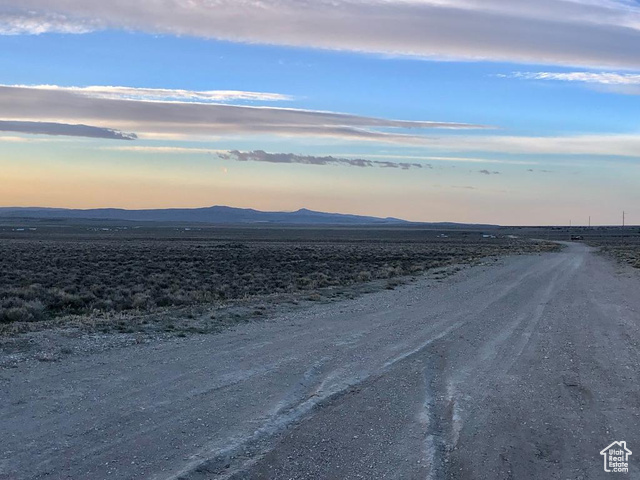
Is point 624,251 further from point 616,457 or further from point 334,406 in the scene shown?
point 616,457

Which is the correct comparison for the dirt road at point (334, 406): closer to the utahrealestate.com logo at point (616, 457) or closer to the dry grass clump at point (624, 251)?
the utahrealestate.com logo at point (616, 457)

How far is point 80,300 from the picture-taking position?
18297mm

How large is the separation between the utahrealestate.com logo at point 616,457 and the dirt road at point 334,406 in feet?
0.24

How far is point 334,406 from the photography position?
7.19 m

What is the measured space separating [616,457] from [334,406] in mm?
2853

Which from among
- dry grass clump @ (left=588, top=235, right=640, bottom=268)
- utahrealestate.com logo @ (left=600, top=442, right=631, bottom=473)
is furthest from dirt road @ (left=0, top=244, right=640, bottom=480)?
dry grass clump @ (left=588, top=235, right=640, bottom=268)

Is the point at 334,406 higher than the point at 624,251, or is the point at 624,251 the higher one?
the point at 624,251

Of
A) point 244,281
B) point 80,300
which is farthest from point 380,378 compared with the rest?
point 244,281

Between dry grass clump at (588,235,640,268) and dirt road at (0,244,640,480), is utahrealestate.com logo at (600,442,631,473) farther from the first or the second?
dry grass clump at (588,235,640,268)

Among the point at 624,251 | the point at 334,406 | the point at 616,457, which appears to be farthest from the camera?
the point at 624,251

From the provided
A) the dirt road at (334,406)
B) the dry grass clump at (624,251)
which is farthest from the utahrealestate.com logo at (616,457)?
the dry grass clump at (624,251)

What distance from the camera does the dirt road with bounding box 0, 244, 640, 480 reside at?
553cm

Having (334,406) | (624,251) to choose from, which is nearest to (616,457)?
(334,406)

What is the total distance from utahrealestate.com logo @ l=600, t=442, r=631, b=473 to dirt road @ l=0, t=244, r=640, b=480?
72 millimetres
